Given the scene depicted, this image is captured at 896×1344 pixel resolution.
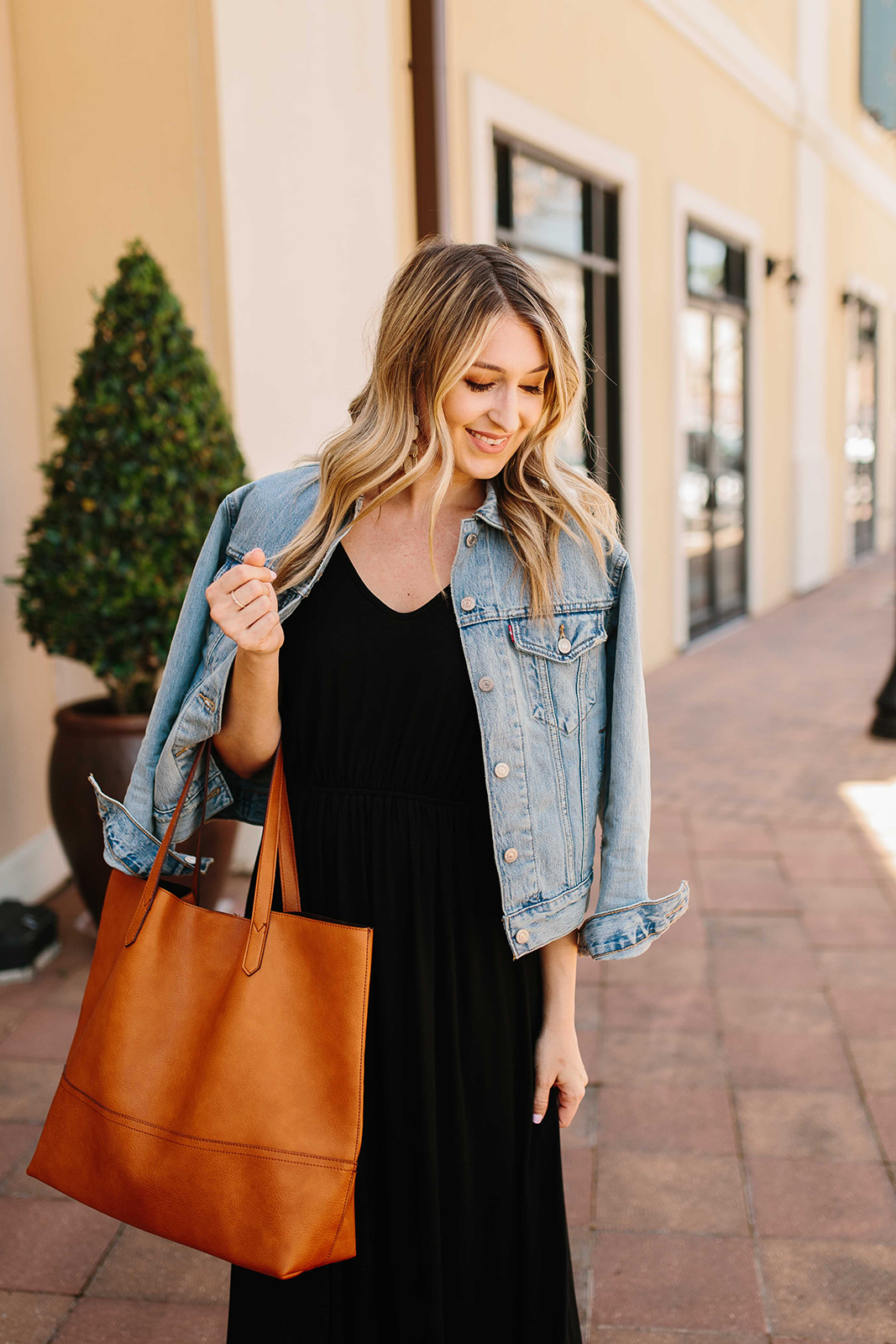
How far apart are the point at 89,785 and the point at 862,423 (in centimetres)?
1391

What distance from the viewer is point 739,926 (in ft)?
13.6

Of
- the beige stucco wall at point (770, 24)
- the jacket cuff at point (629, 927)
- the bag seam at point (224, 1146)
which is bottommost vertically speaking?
the bag seam at point (224, 1146)

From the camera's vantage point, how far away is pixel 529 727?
161cm

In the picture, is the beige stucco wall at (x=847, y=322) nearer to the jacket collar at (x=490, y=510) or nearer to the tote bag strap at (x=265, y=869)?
the jacket collar at (x=490, y=510)

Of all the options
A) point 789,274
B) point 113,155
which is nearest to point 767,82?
point 789,274

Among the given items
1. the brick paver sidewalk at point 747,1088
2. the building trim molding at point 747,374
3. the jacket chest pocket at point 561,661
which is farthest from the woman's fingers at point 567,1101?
the building trim molding at point 747,374

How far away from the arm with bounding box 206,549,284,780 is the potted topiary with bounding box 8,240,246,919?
2.00m

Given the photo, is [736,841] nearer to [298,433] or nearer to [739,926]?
[739,926]

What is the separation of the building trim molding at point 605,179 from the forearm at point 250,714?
15.4 ft

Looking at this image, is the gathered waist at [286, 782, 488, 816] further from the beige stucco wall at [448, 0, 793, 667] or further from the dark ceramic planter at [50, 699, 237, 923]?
the beige stucco wall at [448, 0, 793, 667]

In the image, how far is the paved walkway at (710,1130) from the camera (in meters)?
2.32

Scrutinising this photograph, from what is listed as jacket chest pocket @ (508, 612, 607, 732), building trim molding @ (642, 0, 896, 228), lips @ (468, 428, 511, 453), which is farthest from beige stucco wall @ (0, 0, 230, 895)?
building trim molding @ (642, 0, 896, 228)

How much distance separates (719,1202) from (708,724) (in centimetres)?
450

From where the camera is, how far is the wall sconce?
10.6 metres
